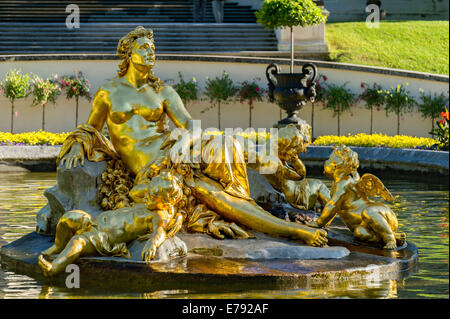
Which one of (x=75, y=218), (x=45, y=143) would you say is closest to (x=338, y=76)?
(x=45, y=143)

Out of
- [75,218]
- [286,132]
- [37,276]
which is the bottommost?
[37,276]

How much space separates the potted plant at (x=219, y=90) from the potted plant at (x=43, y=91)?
3.24 metres

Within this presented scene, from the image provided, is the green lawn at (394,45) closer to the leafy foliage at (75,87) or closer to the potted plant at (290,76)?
the potted plant at (290,76)

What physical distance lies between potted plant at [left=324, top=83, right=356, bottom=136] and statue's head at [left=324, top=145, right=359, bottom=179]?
11.7m

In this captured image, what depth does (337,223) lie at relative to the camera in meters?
7.87

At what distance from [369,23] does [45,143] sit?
48.1ft

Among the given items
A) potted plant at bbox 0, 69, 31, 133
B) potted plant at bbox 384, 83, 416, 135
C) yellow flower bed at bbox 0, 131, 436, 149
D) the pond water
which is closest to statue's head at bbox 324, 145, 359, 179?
the pond water

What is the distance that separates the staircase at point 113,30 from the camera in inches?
925

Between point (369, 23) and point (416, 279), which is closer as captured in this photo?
point (416, 279)

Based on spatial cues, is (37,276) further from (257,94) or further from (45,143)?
(257,94)

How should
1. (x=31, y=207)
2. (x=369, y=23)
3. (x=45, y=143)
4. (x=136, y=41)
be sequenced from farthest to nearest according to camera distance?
(x=369, y=23), (x=45, y=143), (x=31, y=207), (x=136, y=41)

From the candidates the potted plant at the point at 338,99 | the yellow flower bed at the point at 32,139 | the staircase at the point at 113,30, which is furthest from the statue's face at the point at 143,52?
the staircase at the point at 113,30

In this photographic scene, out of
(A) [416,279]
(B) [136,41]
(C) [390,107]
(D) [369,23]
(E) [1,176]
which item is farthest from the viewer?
(D) [369,23]

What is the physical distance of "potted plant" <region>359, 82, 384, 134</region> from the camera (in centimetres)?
1835
